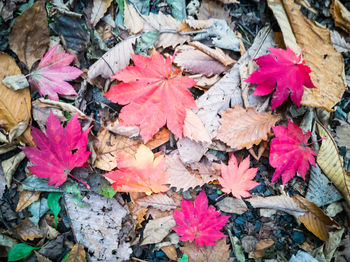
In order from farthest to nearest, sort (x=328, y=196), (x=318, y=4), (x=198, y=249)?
(x=318, y=4) → (x=328, y=196) → (x=198, y=249)

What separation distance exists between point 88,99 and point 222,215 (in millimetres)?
1160

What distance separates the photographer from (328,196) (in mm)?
1657

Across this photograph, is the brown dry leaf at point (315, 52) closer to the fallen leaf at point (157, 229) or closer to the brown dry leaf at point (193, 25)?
the brown dry leaf at point (193, 25)

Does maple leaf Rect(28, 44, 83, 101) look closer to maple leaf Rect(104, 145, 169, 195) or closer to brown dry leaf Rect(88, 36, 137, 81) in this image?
brown dry leaf Rect(88, 36, 137, 81)

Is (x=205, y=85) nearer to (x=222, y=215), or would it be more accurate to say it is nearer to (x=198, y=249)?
(x=222, y=215)

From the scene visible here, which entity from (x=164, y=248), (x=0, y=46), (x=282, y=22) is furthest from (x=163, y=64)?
(x=164, y=248)

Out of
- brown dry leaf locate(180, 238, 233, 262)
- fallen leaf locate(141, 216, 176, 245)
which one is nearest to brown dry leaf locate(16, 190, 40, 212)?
fallen leaf locate(141, 216, 176, 245)

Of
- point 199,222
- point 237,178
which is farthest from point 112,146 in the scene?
point 237,178

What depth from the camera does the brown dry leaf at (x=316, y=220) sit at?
5.20 feet

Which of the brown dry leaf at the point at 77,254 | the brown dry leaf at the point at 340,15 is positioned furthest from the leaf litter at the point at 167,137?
the brown dry leaf at the point at 340,15

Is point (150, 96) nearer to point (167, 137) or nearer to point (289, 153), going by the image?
point (167, 137)

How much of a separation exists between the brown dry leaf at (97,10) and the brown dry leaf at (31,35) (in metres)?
0.28

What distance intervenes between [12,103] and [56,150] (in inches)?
15.6

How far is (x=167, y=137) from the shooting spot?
1555mm
